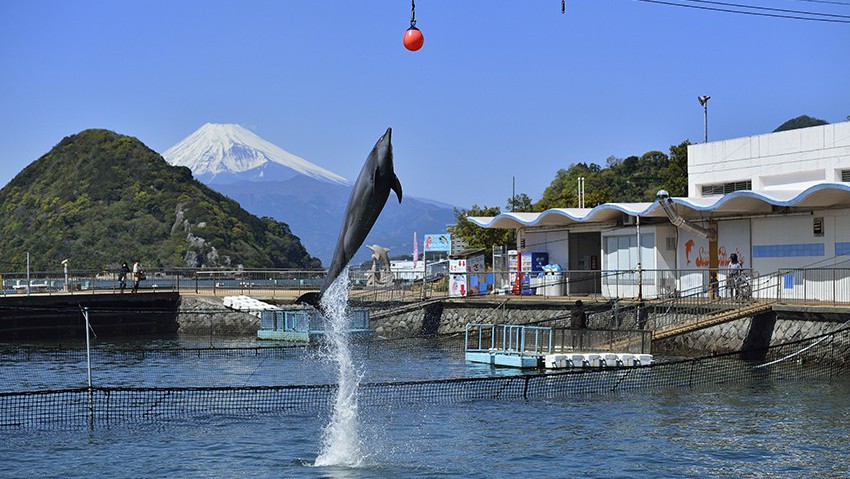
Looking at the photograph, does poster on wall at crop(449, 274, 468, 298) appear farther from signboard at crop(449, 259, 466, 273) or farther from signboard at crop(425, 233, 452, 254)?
signboard at crop(425, 233, 452, 254)

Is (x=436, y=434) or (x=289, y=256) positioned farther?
(x=289, y=256)

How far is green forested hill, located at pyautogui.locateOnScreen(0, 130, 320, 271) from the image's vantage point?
5763 inches

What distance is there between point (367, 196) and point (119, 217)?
149396 mm

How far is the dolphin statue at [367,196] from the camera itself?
1059 centimetres

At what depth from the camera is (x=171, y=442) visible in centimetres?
2012

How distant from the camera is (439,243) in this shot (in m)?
62.1

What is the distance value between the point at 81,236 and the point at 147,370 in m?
122

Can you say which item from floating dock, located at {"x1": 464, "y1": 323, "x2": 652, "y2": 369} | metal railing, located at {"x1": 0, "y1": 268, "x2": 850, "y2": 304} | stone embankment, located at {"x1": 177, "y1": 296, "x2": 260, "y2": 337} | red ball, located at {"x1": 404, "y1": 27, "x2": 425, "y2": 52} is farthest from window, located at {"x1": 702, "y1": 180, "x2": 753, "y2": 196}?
red ball, located at {"x1": 404, "y1": 27, "x2": 425, "y2": 52}

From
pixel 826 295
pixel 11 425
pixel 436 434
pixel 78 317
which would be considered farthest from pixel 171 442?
pixel 78 317

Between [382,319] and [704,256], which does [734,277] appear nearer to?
[704,256]

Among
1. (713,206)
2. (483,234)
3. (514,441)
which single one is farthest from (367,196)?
(483,234)

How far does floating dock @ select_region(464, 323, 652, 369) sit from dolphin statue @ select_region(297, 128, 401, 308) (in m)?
19.5

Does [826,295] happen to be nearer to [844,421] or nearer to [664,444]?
[844,421]

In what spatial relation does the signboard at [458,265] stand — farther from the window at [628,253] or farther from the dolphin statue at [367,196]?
the dolphin statue at [367,196]
